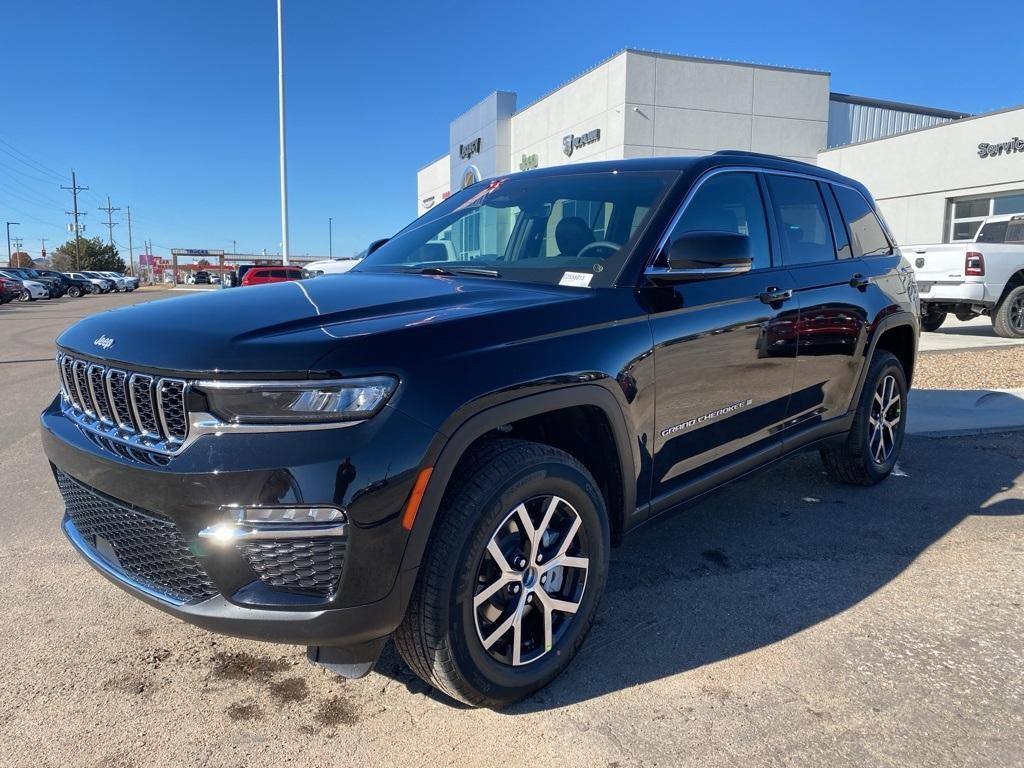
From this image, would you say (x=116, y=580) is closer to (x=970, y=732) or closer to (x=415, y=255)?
(x=415, y=255)

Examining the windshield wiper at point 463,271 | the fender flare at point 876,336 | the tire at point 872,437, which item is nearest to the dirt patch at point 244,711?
the windshield wiper at point 463,271

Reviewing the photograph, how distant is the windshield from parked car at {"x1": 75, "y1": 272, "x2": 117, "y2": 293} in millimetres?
59471

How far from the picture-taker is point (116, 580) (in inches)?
91.2

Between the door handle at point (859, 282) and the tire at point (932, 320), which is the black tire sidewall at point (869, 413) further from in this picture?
the tire at point (932, 320)

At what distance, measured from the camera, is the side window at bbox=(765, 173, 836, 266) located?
3896mm

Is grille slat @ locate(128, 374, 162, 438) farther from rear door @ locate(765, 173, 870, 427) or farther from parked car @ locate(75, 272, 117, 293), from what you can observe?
parked car @ locate(75, 272, 117, 293)

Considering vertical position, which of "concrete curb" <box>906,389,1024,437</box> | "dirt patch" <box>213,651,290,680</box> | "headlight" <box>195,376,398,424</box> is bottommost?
"dirt patch" <box>213,651,290,680</box>

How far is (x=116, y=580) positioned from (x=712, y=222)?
272 cm

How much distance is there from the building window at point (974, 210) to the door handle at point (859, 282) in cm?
1792

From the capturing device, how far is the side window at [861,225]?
15.1 feet

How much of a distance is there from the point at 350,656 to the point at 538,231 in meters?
2.03

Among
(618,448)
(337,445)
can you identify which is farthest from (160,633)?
(618,448)

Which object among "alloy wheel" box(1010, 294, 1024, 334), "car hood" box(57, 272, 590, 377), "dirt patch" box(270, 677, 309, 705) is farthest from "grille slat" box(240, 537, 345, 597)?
"alloy wheel" box(1010, 294, 1024, 334)

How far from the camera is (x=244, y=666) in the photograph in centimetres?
273
